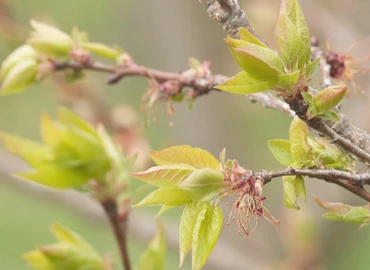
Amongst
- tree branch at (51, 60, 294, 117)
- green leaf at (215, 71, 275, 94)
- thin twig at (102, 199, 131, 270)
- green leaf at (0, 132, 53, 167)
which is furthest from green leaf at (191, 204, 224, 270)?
green leaf at (0, 132, 53, 167)

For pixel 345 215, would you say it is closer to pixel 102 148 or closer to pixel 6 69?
pixel 102 148

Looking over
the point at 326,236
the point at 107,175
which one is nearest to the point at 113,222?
the point at 107,175

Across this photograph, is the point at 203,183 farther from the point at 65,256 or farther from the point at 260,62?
the point at 65,256

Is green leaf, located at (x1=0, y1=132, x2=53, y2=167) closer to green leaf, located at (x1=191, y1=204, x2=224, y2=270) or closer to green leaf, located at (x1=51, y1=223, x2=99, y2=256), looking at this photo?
green leaf, located at (x1=51, y1=223, x2=99, y2=256)

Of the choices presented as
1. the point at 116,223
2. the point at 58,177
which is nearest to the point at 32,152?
the point at 58,177

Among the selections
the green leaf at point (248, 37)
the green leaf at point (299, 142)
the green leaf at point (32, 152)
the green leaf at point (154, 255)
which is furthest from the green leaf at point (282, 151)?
the green leaf at point (32, 152)
